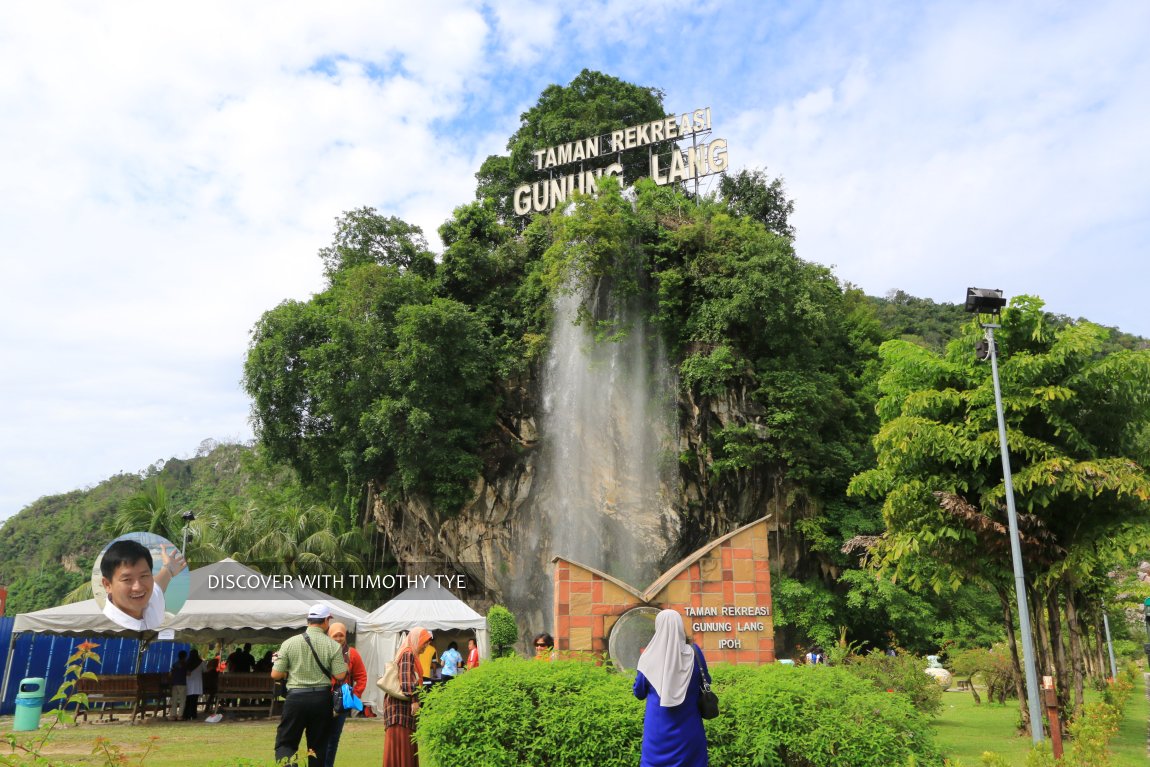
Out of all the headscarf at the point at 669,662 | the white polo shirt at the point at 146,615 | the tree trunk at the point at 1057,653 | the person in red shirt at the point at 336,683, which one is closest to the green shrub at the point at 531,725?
the person in red shirt at the point at 336,683

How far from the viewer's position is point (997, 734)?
533 inches

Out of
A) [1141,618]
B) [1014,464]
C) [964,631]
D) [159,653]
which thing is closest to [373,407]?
[159,653]

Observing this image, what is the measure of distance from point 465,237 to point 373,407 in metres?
7.57

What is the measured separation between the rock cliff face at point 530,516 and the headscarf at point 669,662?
69.4 feet

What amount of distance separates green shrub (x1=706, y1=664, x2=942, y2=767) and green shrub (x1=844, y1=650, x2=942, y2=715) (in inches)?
295

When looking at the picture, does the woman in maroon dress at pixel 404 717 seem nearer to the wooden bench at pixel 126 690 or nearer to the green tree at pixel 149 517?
the wooden bench at pixel 126 690

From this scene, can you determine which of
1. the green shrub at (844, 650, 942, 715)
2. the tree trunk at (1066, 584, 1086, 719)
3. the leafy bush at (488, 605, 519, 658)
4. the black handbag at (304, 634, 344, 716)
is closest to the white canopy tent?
the leafy bush at (488, 605, 519, 658)

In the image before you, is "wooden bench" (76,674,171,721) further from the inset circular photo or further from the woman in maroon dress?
the woman in maroon dress

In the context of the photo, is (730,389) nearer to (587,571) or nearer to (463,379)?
(463,379)

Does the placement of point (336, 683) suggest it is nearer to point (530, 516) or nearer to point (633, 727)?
point (633, 727)

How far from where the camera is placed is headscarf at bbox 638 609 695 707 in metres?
5.34

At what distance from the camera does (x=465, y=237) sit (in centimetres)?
3033

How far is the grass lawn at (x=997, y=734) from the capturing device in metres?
10.8

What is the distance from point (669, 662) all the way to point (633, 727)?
1.35m
